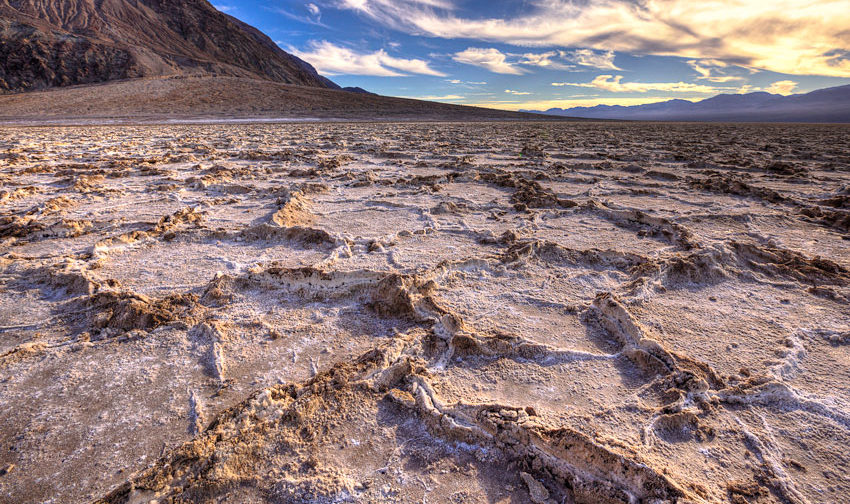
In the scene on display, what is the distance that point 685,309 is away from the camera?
204 cm

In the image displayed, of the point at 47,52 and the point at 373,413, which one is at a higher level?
the point at 47,52

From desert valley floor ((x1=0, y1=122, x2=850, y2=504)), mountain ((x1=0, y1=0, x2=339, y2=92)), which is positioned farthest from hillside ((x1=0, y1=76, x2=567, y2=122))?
desert valley floor ((x1=0, y1=122, x2=850, y2=504))

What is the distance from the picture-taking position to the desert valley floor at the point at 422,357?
1.13m

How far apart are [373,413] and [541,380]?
667 mm

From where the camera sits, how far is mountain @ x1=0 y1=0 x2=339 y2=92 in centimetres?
3419

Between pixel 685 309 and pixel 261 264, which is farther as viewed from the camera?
pixel 261 264

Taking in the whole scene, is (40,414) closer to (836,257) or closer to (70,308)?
(70,308)

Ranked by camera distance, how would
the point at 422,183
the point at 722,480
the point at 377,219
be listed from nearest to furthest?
the point at 722,480 → the point at 377,219 → the point at 422,183

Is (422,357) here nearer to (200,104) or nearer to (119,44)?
(200,104)

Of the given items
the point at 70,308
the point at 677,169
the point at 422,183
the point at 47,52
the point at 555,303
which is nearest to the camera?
the point at 70,308

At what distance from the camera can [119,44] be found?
130 ft

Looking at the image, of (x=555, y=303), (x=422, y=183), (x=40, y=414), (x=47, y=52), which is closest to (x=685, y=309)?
(x=555, y=303)

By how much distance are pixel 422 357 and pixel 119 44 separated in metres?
53.7

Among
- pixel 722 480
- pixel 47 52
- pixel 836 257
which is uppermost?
pixel 47 52
